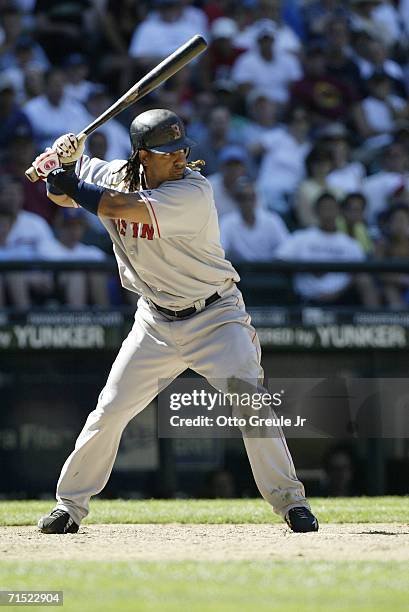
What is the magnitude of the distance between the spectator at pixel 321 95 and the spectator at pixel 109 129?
2081 mm

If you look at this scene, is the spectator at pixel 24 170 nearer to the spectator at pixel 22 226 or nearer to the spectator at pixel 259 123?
the spectator at pixel 22 226

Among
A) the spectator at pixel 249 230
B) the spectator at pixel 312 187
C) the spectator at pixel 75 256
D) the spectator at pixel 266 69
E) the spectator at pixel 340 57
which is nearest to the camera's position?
the spectator at pixel 75 256

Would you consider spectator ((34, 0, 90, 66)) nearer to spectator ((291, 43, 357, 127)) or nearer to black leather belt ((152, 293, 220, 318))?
spectator ((291, 43, 357, 127))

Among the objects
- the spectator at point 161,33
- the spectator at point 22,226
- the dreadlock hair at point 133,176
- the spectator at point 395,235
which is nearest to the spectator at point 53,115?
the spectator at point 161,33

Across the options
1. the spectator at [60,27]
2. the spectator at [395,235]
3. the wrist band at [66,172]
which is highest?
the spectator at [60,27]

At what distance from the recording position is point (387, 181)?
36.8 ft

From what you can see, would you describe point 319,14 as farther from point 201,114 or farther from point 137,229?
point 137,229

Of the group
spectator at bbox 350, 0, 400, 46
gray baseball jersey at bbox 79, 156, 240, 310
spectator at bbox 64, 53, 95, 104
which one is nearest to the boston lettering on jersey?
gray baseball jersey at bbox 79, 156, 240, 310

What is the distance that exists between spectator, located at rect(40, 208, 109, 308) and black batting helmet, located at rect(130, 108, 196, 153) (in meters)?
3.37

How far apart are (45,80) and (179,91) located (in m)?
1.31

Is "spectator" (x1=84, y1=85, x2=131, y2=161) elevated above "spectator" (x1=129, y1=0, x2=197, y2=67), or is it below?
below

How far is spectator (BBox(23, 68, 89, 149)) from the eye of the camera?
10672 mm

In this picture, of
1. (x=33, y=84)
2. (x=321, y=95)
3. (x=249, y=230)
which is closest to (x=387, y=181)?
(x=321, y=95)

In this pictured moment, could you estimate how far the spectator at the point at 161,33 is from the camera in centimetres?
1170
